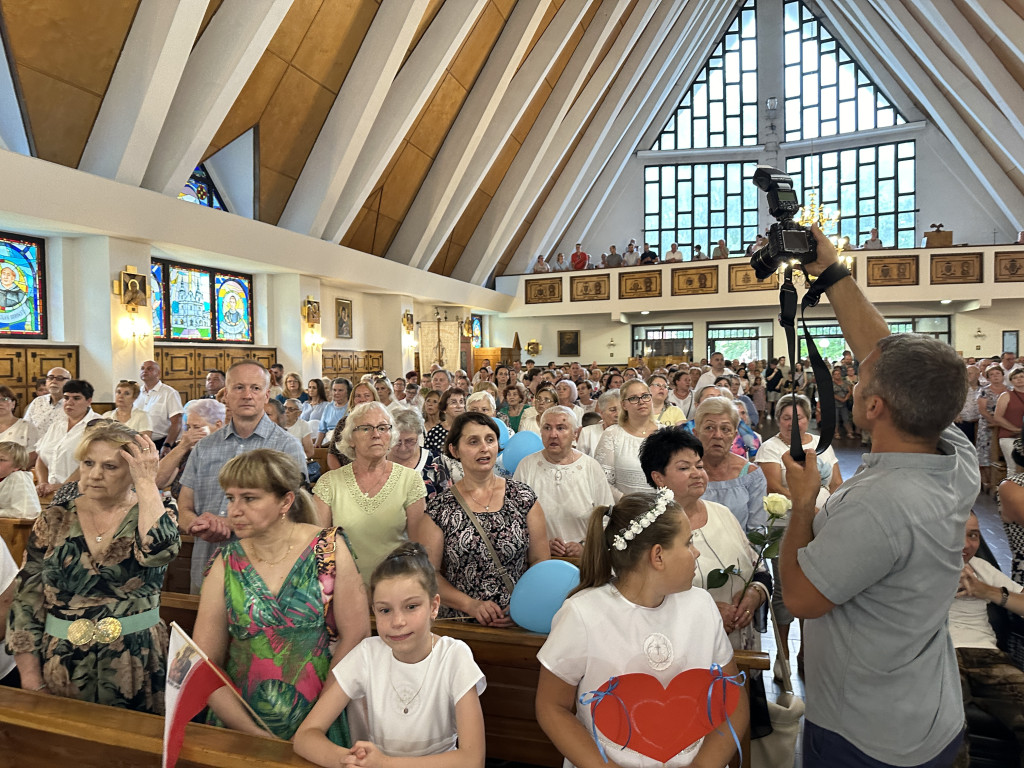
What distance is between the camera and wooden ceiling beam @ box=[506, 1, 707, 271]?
733 inches

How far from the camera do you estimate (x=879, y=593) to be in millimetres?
1541

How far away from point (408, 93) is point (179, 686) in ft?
37.5

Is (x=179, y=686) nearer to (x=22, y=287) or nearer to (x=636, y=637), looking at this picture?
(x=636, y=637)

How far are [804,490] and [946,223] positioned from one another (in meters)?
24.3

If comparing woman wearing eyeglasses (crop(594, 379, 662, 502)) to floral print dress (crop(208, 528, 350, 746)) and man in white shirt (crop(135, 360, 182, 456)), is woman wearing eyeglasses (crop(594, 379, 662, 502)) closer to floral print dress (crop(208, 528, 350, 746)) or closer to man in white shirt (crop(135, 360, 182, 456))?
floral print dress (crop(208, 528, 350, 746))

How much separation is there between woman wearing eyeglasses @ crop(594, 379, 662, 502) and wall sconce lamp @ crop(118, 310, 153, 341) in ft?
23.1

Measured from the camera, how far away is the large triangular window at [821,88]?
23344 mm

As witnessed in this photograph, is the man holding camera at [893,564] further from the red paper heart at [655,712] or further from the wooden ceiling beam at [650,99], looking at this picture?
the wooden ceiling beam at [650,99]

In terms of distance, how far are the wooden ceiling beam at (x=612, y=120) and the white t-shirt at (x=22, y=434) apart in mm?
16721

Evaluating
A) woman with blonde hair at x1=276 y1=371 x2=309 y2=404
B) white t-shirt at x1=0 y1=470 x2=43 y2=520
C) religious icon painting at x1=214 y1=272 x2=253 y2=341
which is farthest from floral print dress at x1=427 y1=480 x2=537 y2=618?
religious icon painting at x1=214 y1=272 x2=253 y2=341

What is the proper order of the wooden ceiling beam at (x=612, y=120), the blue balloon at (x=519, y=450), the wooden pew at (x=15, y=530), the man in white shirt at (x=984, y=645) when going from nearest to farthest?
1. the man in white shirt at (x=984, y=645)
2. the wooden pew at (x=15, y=530)
3. the blue balloon at (x=519, y=450)
4. the wooden ceiling beam at (x=612, y=120)

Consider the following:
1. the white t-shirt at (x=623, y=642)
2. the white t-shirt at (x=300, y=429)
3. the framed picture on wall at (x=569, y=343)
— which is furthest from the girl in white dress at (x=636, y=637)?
the framed picture on wall at (x=569, y=343)

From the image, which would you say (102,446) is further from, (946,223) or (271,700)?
(946,223)

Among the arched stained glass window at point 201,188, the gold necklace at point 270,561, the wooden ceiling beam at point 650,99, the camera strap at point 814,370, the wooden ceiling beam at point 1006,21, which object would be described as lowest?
the gold necklace at point 270,561
